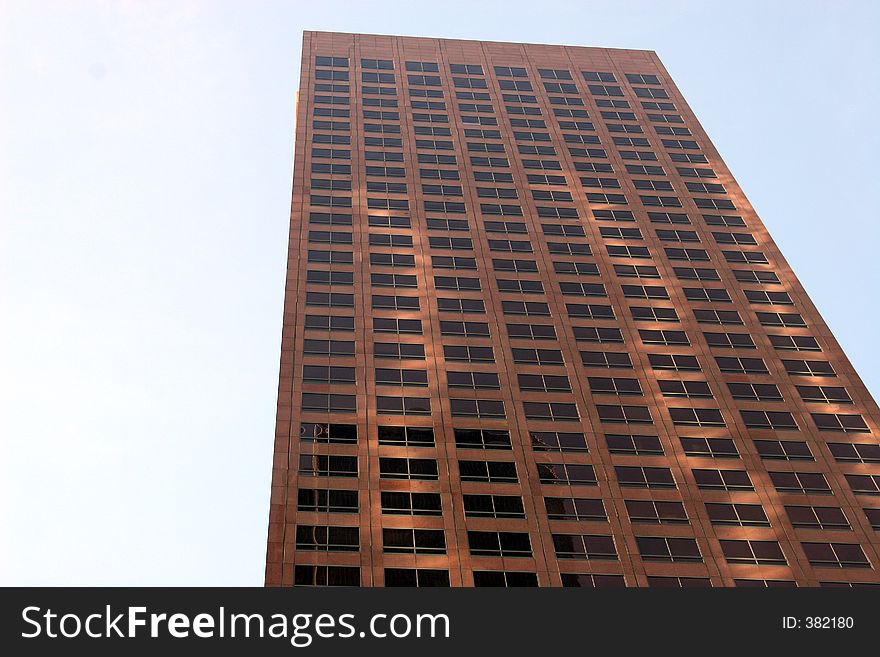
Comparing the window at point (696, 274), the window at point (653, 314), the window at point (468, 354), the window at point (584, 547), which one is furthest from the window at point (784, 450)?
the window at point (468, 354)

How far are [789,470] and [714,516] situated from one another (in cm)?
823

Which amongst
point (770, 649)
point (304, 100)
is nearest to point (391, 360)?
point (304, 100)

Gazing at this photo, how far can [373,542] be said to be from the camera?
212 ft

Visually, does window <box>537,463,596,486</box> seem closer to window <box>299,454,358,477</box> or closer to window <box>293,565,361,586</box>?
window <box>299,454,358,477</box>

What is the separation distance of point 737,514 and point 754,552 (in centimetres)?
337

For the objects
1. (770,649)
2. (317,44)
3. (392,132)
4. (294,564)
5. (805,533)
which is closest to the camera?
(770,649)

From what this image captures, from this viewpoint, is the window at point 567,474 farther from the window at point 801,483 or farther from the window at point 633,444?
the window at point 801,483

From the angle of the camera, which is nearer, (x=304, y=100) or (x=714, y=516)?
(x=714, y=516)

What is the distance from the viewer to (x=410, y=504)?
221ft

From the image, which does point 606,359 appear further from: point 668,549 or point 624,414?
point 668,549

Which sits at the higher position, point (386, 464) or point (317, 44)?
point (317, 44)

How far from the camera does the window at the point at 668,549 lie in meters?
66.1

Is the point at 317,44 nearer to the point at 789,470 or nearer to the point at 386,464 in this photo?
the point at 386,464

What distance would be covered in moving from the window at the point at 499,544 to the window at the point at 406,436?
8.50 m
